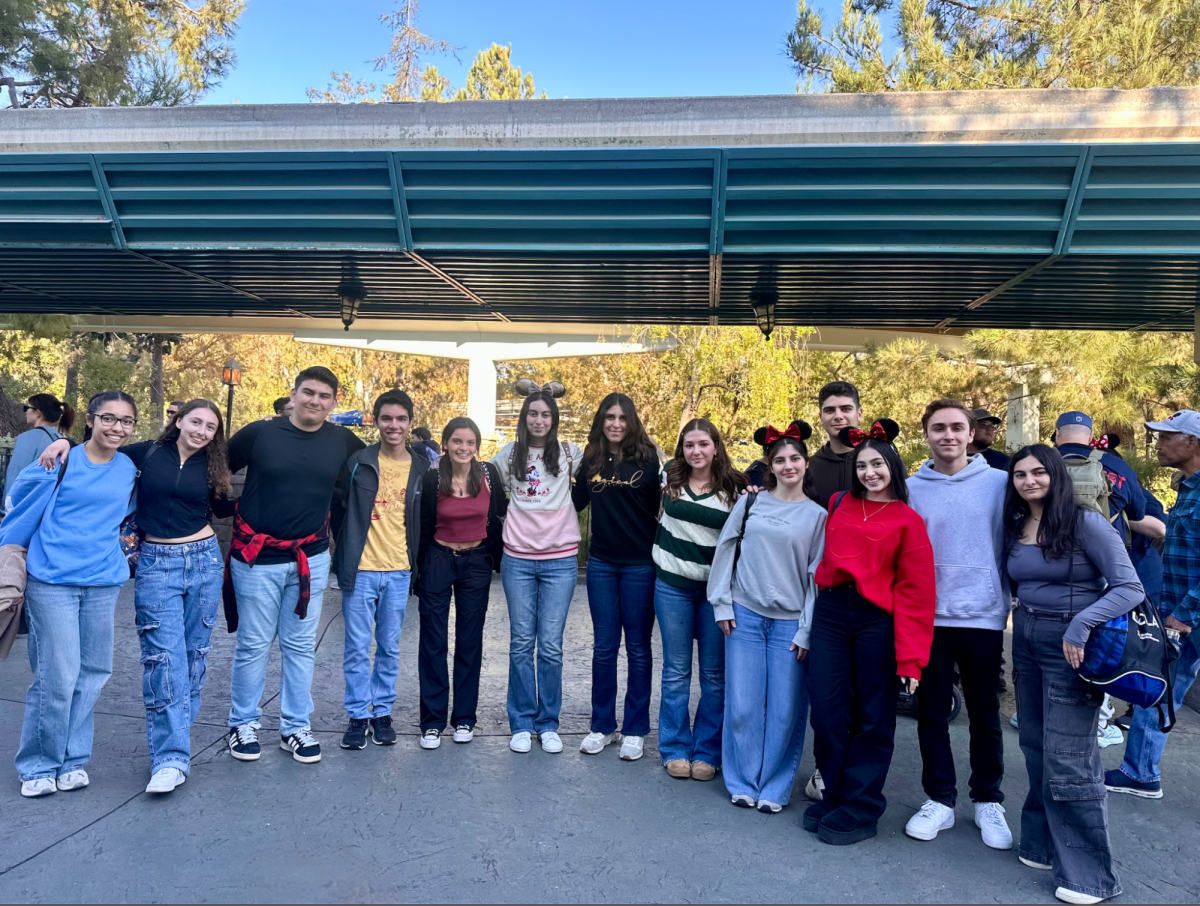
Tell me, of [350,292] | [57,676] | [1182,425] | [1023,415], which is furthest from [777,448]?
[1023,415]

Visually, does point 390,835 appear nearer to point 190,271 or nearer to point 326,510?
point 326,510

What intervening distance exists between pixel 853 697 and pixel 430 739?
2.14 m

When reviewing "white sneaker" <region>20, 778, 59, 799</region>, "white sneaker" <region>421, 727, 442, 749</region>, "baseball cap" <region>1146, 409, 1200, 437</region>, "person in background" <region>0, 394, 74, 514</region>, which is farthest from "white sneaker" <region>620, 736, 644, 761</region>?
"person in background" <region>0, 394, 74, 514</region>

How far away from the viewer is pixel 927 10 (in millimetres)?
15922

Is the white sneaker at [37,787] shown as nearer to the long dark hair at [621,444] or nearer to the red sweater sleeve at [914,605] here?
the long dark hair at [621,444]

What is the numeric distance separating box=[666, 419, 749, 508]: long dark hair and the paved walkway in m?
1.37

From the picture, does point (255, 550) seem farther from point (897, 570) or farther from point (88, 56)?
point (88, 56)

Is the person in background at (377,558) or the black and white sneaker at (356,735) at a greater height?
the person in background at (377,558)

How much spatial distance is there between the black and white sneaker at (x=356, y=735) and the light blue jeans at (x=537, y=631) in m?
0.75

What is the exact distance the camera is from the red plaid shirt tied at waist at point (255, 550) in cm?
442

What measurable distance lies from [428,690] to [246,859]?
146cm

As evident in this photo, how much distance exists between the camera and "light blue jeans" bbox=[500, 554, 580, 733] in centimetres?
475

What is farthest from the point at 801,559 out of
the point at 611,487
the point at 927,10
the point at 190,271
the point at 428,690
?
the point at 927,10

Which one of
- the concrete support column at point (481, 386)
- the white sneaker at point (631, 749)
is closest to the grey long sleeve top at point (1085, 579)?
the white sneaker at point (631, 749)
